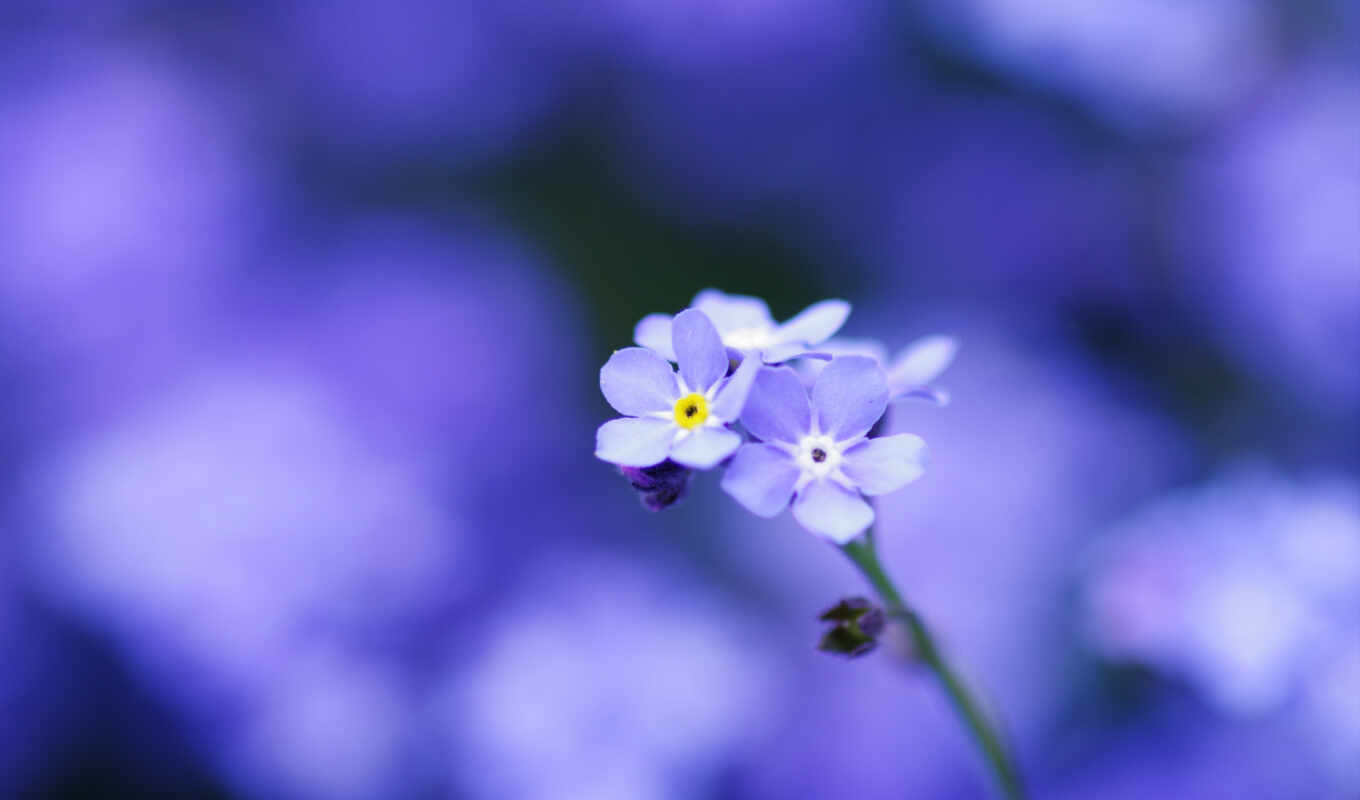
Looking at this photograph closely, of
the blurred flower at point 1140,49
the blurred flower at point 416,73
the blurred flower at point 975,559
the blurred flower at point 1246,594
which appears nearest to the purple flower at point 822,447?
the blurred flower at point 1246,594

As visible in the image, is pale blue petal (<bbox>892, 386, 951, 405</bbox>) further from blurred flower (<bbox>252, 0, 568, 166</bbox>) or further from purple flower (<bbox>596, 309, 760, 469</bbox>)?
blurred flower (<bbox>252, 0, 568, 166</bbox>)

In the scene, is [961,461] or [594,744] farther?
[961,461]

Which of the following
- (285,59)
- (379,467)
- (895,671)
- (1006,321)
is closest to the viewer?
(895,671)

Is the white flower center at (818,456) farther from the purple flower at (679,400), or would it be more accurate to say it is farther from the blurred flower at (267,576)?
the blurred flower at (267,576)

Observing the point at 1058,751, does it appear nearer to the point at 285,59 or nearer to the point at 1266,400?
the point at 1266,400

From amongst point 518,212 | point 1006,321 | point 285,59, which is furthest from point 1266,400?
point 285,59

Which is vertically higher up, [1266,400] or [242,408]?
[1266,400]

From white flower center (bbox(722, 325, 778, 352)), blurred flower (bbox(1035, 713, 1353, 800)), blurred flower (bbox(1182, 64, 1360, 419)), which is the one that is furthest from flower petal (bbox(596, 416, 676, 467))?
blurred flower (bbox(1182, 64, 1360, 419))
